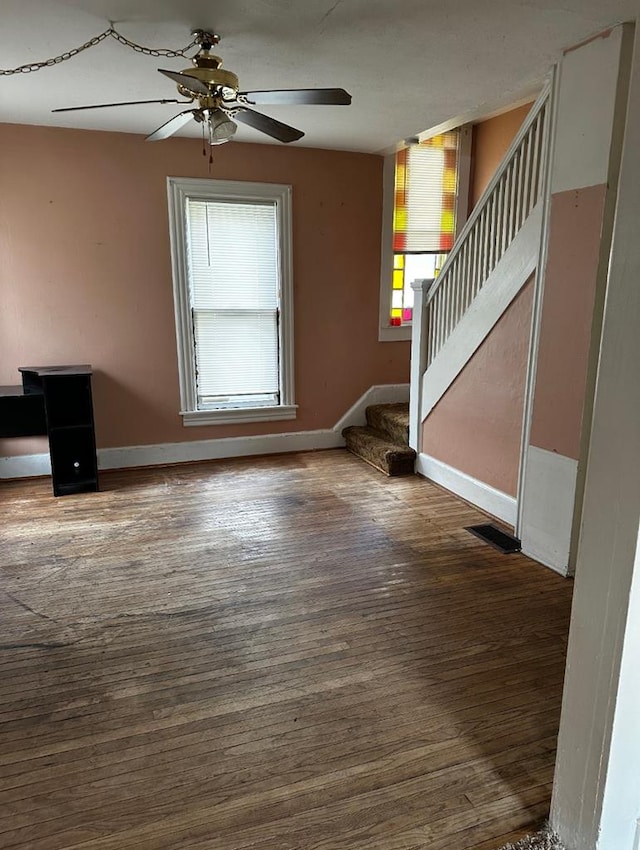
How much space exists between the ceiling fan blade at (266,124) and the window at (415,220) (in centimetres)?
231

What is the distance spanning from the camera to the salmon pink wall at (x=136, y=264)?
4160mm

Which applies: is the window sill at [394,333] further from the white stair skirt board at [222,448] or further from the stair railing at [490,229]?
the stair railing at [490,229]

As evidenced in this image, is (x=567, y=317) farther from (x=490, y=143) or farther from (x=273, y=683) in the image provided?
(x=490, y=143)

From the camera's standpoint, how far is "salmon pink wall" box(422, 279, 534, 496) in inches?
130

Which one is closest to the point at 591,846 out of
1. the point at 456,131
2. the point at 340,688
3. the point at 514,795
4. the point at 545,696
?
the point at 514,795

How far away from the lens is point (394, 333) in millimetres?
Result: 5352

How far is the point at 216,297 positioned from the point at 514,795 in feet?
13.2

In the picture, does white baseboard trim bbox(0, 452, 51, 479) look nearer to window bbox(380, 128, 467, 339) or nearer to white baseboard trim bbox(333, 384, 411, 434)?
white baseboard trim bbox(333, 384, 411, 434)

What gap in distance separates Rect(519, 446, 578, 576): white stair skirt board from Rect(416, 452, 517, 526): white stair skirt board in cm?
31

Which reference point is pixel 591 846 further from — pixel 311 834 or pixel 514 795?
pixel 311 834

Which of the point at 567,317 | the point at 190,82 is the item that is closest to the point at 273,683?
the point at 567,317

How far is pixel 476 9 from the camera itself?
2.35m

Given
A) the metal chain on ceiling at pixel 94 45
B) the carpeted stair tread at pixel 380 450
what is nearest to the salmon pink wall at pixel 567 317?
the carpeted stair tread at pixel 380 450

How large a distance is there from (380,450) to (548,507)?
1.84 metres
